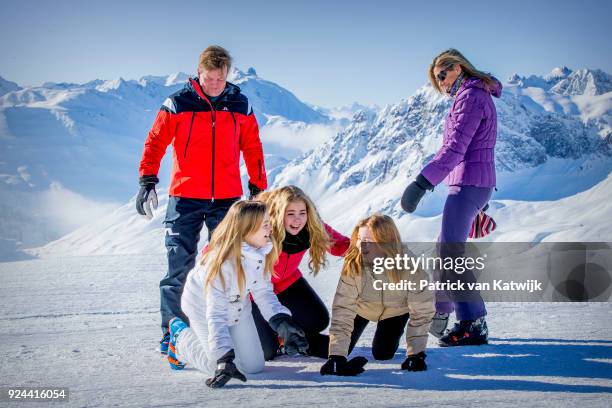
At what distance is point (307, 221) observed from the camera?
3.66 meters

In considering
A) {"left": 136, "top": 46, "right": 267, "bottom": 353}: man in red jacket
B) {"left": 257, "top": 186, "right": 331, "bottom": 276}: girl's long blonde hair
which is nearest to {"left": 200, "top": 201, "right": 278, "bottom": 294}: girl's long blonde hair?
{"left": 257, "top": 186, "right": 331, "bottom": 276}: girl's long blonde hair

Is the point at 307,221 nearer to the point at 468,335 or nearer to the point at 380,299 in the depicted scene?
the point at 380,299

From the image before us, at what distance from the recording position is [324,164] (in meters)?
Result: 191

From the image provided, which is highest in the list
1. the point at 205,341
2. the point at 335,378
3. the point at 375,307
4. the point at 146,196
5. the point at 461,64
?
the point at 461,64

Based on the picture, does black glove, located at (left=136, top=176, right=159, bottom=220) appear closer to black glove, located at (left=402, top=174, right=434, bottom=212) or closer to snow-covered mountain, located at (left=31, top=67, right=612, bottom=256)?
black glove, located at (left=402, top=174, right=434, bottom=212)

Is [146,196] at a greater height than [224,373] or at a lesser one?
greater

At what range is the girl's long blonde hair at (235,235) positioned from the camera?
10.2ft

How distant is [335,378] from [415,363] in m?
0.48

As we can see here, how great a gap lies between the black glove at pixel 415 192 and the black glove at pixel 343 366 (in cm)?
112

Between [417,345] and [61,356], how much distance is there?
238 cm

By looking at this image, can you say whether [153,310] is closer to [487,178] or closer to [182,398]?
[182,398]

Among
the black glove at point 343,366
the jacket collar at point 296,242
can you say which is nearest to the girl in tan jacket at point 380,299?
the black glove at point 343,366

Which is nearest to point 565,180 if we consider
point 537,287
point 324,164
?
point 324,164

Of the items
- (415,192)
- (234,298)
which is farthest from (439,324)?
(234,298)
